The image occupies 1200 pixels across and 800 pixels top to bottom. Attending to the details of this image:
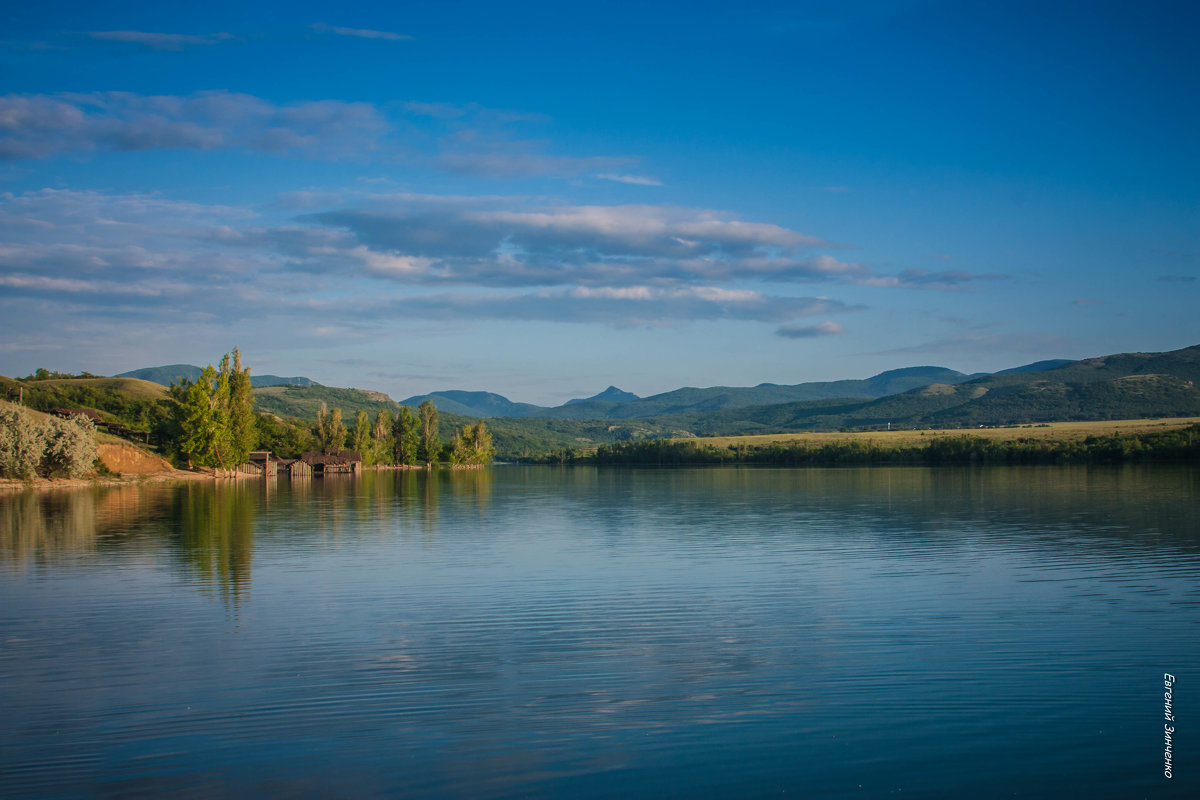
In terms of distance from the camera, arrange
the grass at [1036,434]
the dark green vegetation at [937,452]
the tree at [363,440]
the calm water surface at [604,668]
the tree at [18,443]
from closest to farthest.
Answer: the calm water surface at [604,668]
the tree at [18,443]
the dark green vegetation at [937,452]
the grass at [1036,434]
the tree at [363,440]

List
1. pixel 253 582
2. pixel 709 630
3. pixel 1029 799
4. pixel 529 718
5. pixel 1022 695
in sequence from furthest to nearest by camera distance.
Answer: pixel 253 582
pixel 709 630
pixel 1022 695
pixel 529 718
pixel 1029 799

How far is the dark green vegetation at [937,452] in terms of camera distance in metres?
100

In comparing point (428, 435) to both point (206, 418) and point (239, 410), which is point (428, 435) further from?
point (206, 418)

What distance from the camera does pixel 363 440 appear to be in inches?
5527

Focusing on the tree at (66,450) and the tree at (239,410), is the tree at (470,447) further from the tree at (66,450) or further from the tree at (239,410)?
the tree at (66,450)

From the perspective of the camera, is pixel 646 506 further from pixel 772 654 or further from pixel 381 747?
pixel 381 747

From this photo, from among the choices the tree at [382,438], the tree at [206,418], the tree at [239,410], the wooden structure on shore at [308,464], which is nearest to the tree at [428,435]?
the tree at [382,438]

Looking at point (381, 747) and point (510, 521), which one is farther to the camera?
point (510, 521)

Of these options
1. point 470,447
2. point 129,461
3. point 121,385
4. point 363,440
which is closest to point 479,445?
point 470,447

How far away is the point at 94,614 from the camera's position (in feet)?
54.9

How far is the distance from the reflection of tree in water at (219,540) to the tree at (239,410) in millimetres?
46281

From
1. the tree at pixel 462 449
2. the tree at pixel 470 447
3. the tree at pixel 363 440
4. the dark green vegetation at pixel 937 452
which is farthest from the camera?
the tree at pixel 470 447

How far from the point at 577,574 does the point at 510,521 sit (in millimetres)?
17414

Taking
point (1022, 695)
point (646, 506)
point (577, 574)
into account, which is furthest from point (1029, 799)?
point (646, 506)
